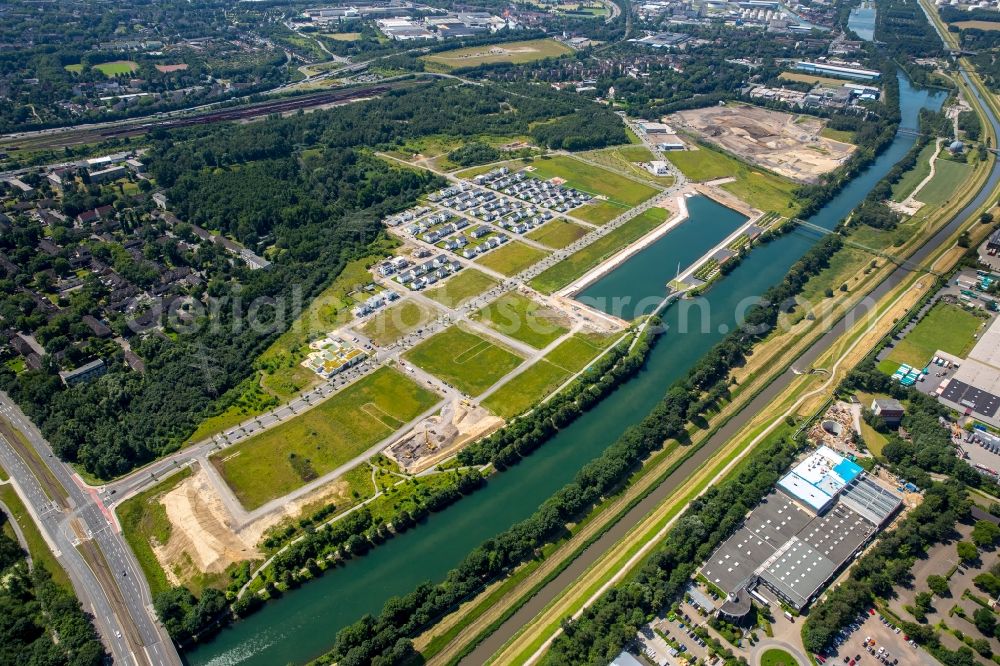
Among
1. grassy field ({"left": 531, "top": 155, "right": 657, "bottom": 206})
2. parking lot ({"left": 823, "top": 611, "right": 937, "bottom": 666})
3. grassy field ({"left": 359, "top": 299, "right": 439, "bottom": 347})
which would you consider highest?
grassy field ({"left": 531, "top": 155, "right": 657, "bottom": 206})

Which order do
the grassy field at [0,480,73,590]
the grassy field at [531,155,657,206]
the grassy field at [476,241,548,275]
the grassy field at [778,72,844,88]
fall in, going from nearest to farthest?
1. the grassy field at [0,480,73,590]
2. the grassy field at [476,241,548,275]
3. the grassy field at [531,155,657,206]
4. the grassy field at [778,72,844,88]

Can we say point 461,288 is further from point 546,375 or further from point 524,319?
point 546,375

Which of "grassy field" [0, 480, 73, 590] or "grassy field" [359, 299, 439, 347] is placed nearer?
"grassy field" [0, 480, 73, 590]

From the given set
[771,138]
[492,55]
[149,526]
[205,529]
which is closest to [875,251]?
[771,138]

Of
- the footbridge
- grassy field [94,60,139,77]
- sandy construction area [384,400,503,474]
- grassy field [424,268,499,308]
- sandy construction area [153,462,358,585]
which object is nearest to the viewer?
sandy construction area [153,462,358,585]

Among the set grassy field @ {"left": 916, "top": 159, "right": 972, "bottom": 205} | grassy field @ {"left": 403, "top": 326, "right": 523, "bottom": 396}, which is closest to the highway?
grassy field @ {"left": 403, "top": 326, "right": 523, "bottom": 396}

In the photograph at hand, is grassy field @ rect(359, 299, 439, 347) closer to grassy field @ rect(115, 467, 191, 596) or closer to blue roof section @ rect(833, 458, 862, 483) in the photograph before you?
grassy field @ rect(115, 467, 191, 596)
